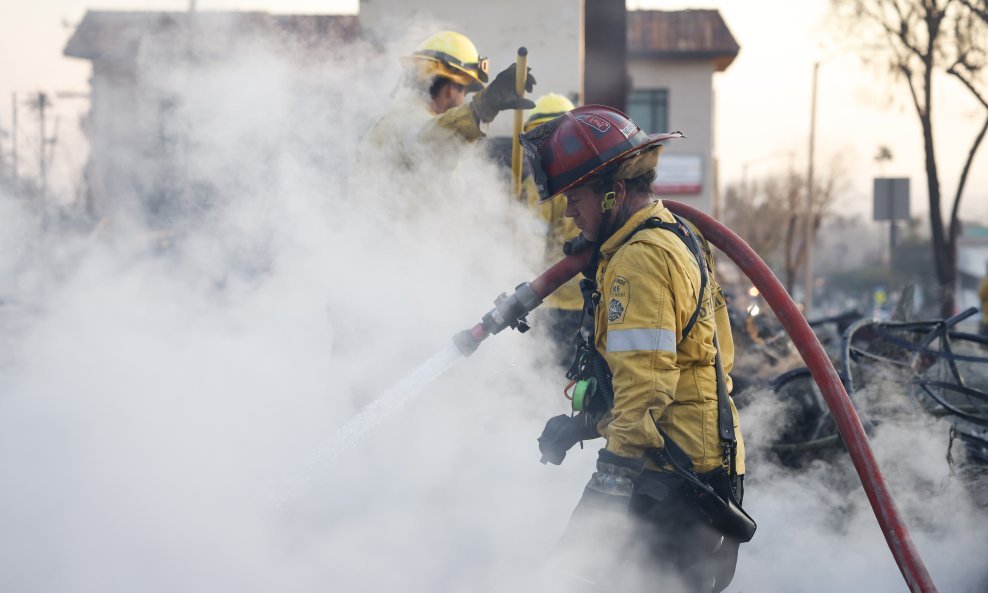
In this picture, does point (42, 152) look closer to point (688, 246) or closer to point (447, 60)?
point (447, 60)

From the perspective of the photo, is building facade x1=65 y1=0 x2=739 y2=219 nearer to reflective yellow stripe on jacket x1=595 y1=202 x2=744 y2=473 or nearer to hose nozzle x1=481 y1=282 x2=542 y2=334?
hose nozzle x1=481 y1=282 x2=542 y2=334

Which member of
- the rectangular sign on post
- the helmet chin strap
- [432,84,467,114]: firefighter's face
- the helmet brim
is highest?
the rectangular sign on post

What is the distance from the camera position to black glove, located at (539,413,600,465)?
8.82ft

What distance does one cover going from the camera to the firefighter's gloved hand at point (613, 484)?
2357 millimetres

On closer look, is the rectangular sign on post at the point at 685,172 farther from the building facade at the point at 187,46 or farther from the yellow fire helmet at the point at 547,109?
the yellow fire helmet at the point at 547,109

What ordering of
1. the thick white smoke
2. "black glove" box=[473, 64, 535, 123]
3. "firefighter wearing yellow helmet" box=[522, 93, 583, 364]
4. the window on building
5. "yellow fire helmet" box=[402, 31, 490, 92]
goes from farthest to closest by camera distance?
the window on building < "firefighter wearing yellow helmet" box=[522, 93, 583, 364] < "yellow fire helmet" box=[402, 31, 490, 92] < "black glove" box=[473, 64, 535, 123] < the thick white smoke

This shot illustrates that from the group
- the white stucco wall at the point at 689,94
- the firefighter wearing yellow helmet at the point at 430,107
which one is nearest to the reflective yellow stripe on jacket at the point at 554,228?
the firefighter wearing yellow helmet at the point at 430,107

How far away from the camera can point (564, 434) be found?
2.69 m

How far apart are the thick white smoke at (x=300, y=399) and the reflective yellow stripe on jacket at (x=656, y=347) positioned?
111 centimetres

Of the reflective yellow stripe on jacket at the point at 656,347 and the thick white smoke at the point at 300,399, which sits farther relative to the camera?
the thick white smoke at the point at 300,399

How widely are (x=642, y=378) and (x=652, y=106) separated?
2558cm

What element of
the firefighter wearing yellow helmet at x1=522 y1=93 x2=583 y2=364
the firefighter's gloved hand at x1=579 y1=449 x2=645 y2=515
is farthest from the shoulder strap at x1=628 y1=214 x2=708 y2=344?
the firefighter wearing yellow helmet at x1=522 y1=93 x2=583 y2=364

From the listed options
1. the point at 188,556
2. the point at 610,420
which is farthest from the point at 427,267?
the point at 610,420

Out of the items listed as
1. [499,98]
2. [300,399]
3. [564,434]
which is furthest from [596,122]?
[300,399]
